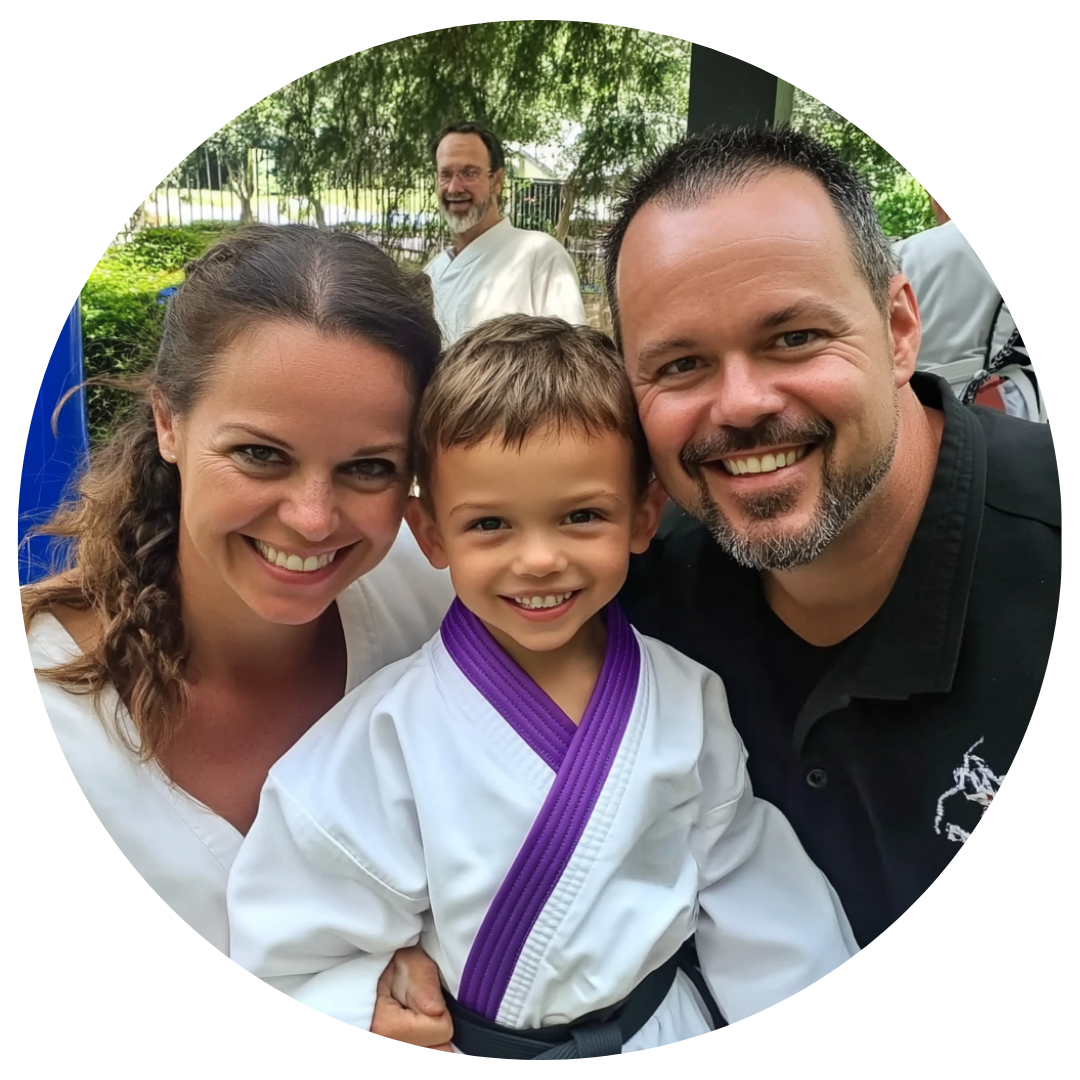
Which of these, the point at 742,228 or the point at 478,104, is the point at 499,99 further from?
the point at 742,228

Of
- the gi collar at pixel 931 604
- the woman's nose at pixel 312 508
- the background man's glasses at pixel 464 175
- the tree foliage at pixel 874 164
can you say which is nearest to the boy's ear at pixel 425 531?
the woman's nose at pixel 312 508

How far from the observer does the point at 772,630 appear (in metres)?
1.39

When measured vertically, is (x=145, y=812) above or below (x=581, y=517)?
below

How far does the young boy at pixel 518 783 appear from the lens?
3.84ft

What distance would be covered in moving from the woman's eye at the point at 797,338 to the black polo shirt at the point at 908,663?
31 centimetres

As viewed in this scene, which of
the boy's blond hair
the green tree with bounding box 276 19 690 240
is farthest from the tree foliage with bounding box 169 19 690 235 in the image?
the boy's blond hair

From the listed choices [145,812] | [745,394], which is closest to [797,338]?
[745,394]

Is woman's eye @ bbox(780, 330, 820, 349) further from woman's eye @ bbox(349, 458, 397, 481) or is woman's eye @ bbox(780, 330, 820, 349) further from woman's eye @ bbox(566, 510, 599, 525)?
woman's eye @ bbox(349, 458, 397, 481)

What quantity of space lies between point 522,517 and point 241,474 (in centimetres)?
39

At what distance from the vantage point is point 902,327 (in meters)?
1.31

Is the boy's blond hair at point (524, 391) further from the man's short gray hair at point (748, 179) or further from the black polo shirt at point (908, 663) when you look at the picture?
the black polo shirt at point (908, 663)

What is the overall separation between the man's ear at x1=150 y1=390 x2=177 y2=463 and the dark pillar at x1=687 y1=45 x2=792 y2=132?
2.81ft

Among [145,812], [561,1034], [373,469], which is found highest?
[373,469]

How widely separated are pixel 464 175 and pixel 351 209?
173mm
